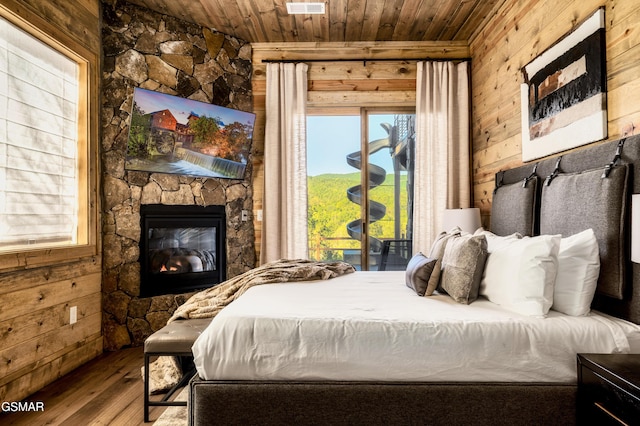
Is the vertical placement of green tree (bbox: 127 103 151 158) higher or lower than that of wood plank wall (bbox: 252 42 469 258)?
lower

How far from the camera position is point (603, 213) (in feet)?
A: 6.02

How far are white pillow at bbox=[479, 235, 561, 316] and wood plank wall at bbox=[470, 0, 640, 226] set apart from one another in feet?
2.59

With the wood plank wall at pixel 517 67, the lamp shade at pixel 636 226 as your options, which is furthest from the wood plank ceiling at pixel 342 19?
the lamp shade at pixel 636 226

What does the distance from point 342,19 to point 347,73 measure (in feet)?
2.02

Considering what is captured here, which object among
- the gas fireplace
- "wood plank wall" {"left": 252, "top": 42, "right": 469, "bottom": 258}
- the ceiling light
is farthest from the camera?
"wood plank wall" {"left": 252, "top": 42, "right": 469, "bottom": 258}

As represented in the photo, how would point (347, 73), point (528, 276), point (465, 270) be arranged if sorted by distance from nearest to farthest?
point (528, 276) < point (465, 270) < point (347, 73)

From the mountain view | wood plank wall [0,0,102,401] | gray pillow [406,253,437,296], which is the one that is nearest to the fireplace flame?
wood plank wall [0,0,102,401]

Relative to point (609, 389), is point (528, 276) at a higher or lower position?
higher

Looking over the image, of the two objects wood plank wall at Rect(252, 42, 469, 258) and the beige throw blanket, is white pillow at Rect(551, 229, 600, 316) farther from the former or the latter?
wood plank wall at Rect(252, 42, 469, 258)

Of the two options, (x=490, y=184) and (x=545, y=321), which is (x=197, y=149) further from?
(x=545, y=321)

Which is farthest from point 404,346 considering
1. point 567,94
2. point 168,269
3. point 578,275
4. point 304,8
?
point 304,8

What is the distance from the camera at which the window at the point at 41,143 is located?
243 centimetres

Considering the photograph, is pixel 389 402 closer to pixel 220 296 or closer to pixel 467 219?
pixel 220 296

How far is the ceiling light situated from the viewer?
127 inches
